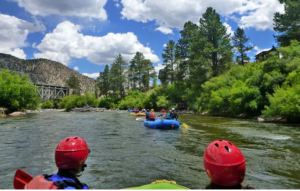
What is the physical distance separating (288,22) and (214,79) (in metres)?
11.3

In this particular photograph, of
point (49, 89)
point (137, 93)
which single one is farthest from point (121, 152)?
point (49, 89)

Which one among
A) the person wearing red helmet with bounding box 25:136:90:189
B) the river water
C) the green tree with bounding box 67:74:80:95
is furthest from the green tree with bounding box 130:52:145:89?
the person wearing red helmet with bounding box 25:136:90:189

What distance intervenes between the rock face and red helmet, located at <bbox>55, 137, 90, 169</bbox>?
2842 inches

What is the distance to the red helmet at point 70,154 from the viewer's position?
8.55ft

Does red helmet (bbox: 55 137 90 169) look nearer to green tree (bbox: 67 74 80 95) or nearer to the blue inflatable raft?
the blue inflatable raft

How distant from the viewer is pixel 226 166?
2.38 metres

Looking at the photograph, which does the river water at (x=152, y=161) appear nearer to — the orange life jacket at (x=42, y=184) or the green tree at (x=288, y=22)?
the orange life jacket at (x=42, y=184)

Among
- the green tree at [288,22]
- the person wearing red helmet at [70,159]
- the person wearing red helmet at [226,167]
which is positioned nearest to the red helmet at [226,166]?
the person wearing red helmet at [226,167]

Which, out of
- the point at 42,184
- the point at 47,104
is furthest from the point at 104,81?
the point at 42,184

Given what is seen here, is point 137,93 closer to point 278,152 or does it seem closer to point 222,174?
point 278,152

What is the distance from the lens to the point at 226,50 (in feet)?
108

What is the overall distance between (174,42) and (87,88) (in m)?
51.9

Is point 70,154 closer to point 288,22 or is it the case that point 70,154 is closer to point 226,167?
point 226,167

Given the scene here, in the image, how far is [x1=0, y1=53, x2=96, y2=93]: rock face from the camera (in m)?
68.2
